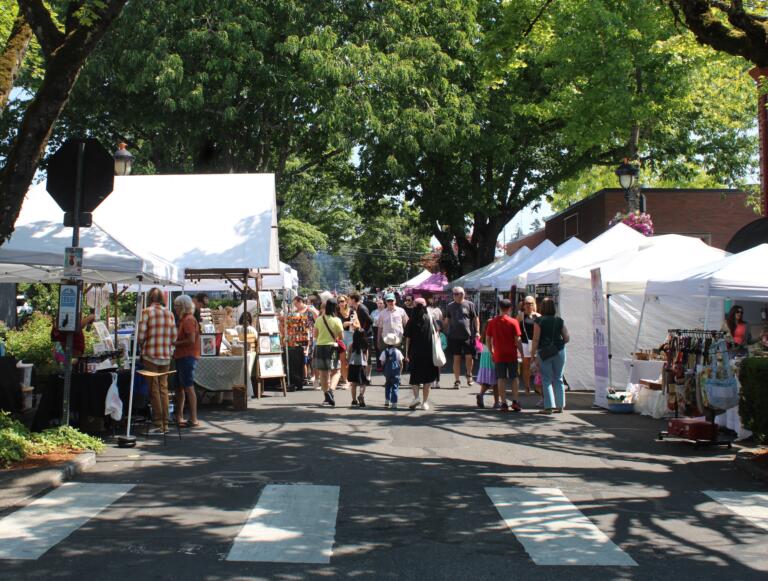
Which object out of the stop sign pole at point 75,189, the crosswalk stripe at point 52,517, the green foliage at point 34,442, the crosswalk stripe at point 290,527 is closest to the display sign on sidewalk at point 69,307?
the stop sign pole at point 75,189

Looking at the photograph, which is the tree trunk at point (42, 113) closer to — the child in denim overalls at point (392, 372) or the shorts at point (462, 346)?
the child in denim overalls at point (392, 372)

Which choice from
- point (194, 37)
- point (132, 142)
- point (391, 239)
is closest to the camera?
point (194, 37)

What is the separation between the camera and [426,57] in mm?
24422

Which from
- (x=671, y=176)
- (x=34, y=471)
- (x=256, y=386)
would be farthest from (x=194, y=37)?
(x=671, y=176)

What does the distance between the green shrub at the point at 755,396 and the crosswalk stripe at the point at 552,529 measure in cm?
286

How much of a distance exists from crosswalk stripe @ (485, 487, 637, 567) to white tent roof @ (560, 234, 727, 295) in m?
7.56

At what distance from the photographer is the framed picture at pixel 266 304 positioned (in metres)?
16.9

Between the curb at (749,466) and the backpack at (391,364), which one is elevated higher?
the backpack at (391,364)

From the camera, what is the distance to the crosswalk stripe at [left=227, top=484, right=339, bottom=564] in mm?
5723

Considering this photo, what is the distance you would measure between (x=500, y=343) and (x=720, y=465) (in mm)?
4678

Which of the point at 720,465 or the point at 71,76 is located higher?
the point at 71,76

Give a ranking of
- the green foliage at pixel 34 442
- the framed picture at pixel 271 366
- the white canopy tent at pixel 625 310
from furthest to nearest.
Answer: the framed picture at pixel 271 366 < the white canopy tent at pixel 625 310 < the green foliage at pixel 34 442

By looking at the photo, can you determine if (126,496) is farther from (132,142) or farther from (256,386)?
(132,142)

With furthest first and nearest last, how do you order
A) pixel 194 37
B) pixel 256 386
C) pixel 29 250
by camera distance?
pixel 194 37, pixel 256 386, pixel 29 250
